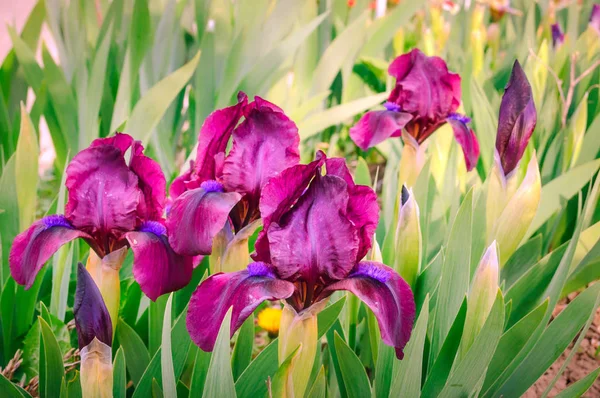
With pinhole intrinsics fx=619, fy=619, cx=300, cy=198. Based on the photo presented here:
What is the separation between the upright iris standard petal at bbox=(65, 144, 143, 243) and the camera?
860 mm

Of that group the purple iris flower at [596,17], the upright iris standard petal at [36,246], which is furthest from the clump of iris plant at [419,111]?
the purple iris flower at [596,17]

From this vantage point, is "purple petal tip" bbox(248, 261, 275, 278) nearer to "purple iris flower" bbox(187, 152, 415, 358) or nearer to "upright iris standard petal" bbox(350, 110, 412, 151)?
"purple iris flower" bbox(187, 152, 415, 358)

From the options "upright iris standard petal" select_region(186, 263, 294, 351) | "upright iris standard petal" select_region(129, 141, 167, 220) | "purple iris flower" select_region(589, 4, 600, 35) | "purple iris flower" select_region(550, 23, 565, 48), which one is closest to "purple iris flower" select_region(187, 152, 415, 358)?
"upright iris standard petal" select_region(186, 263, 294, 351)

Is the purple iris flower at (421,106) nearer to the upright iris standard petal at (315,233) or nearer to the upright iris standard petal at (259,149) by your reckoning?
the upright iris standard petal at (259,149)

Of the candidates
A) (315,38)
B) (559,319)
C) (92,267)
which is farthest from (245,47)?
(559,319)

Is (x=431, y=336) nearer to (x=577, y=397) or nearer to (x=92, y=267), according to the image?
(x=577, y=397)

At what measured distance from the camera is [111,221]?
86cm

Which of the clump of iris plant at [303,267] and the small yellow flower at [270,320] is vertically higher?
the clump of iris plant at [303,267]

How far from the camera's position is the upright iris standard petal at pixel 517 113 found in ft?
3.57

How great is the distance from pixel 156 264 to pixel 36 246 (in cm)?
17

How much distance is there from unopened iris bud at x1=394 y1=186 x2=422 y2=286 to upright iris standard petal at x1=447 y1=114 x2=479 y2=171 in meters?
0.45

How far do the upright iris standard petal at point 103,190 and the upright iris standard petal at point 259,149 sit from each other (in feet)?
0.45

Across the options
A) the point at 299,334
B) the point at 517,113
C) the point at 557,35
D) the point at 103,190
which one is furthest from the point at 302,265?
the point at 557,35

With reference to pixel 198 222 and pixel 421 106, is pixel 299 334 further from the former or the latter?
pixel 421 106
